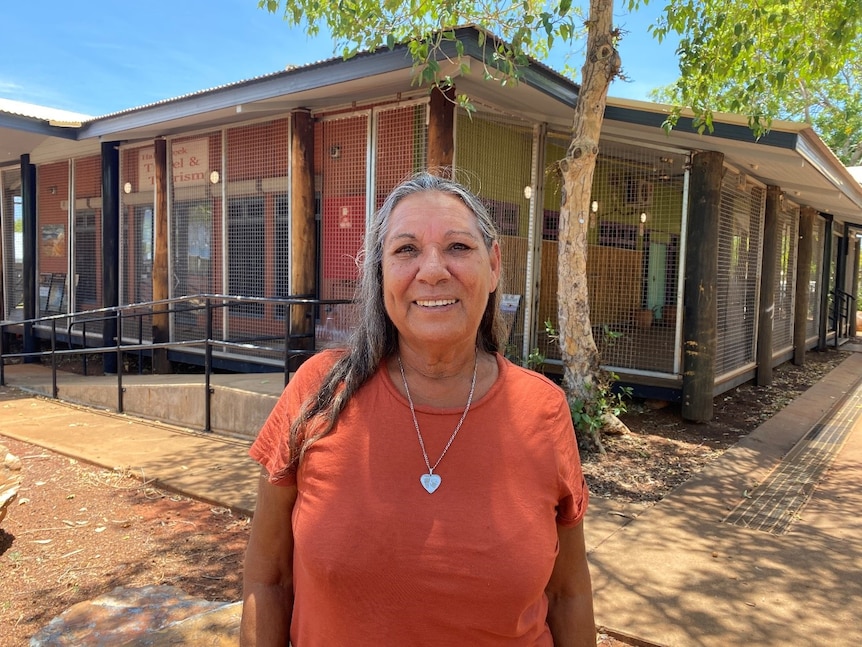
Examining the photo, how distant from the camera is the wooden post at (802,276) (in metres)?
11.7

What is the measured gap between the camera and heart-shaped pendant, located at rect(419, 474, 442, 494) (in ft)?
4.48

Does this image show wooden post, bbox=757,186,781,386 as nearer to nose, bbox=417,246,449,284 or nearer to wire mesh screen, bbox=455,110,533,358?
wire mesh screen, bbox=455,110,533,358

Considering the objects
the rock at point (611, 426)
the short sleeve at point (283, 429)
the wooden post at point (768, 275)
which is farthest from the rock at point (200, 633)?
the wooden post at point (768, 275)

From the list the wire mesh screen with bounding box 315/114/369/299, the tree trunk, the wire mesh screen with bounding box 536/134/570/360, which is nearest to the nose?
the tree trunk

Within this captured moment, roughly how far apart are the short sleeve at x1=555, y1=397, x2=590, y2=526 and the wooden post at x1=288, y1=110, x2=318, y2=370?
578 centimetres

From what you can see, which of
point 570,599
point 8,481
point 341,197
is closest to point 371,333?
point 570,599

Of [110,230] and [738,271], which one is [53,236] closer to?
[110,230]

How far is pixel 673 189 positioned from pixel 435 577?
6.88 m

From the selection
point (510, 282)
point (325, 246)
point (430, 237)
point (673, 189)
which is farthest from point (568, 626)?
point (673, 189)

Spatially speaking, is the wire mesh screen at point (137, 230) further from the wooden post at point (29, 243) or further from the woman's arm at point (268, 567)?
the woman's arm at point (268, 567)

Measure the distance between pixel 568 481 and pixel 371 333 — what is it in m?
0.60

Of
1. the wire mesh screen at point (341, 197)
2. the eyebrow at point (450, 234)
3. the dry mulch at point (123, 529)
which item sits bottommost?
the dry mulch at point (123, 529)

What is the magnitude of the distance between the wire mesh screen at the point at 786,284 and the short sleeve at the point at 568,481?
1018 cm

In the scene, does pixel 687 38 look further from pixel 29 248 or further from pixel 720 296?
pixel 29 248
